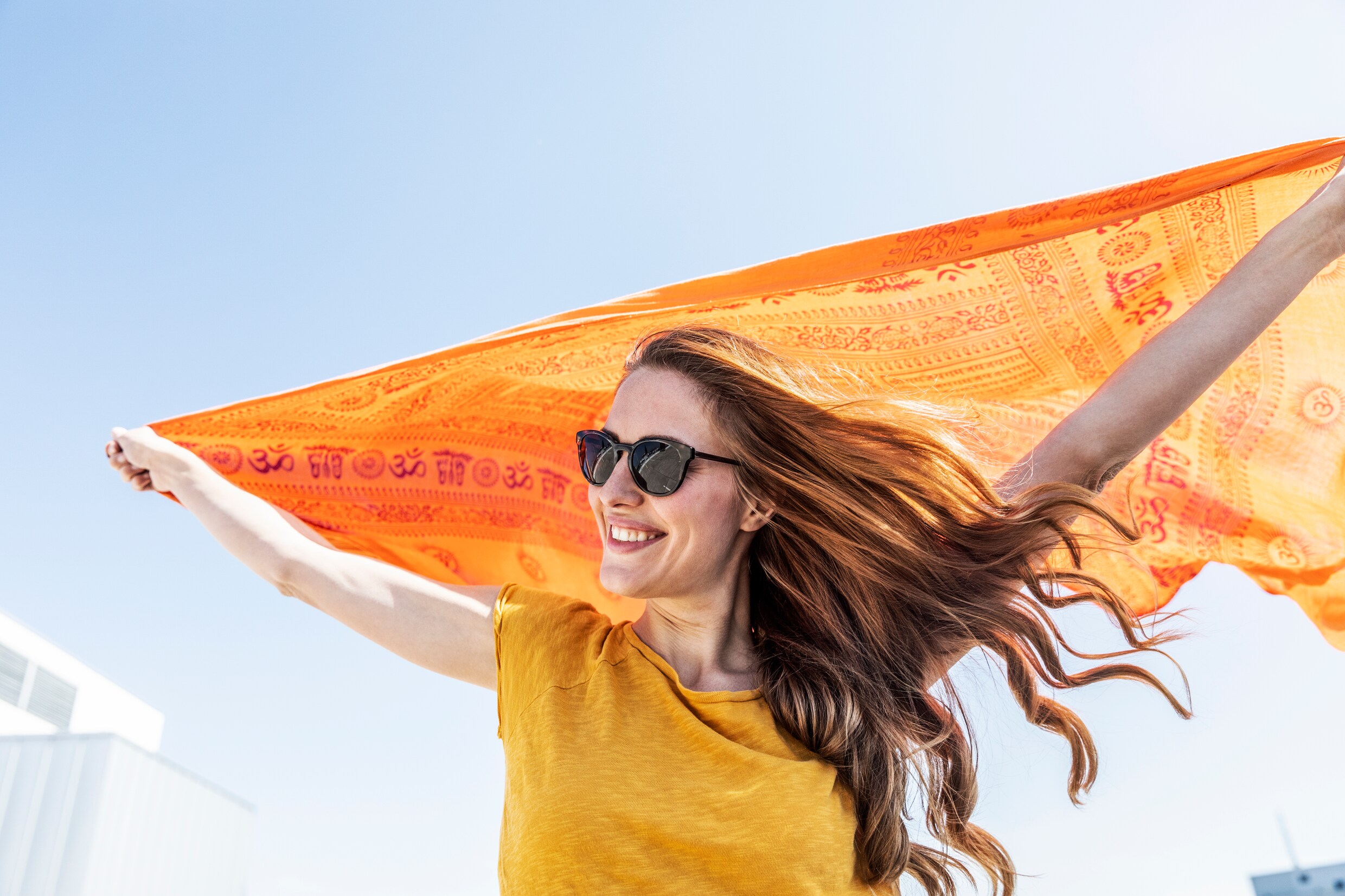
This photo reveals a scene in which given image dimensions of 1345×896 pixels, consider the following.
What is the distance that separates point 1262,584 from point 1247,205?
139 cm

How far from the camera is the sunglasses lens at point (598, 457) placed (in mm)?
2324

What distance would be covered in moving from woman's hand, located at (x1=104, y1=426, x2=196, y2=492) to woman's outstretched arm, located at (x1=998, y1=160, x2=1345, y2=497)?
2835 millimetres

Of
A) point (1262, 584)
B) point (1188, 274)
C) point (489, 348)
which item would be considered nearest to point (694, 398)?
point (489, 348)

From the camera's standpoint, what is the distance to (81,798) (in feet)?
52.3

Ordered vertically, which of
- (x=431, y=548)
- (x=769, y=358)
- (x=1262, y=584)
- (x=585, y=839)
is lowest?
(x=585, y=839)

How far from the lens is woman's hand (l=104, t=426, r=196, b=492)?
2598 millimetres

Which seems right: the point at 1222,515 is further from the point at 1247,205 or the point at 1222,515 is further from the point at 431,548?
the point at 431,548

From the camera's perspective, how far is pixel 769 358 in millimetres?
2646

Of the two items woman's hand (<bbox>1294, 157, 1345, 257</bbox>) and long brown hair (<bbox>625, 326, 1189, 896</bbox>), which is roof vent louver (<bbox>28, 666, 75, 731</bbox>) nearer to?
long brown hair (<bbox>625, 326, 1189, 896</bbox>)

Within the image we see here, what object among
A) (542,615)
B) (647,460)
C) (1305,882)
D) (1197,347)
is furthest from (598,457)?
(1305,882)

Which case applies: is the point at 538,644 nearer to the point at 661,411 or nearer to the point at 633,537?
the point at 633,537

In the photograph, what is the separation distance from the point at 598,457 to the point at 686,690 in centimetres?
71

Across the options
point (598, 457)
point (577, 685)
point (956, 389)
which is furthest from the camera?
point (956, 389)

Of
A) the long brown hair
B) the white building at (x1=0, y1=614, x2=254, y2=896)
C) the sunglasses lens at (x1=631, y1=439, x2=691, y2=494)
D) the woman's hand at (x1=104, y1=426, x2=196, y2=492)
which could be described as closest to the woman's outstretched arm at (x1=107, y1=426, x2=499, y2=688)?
the woman's hand at (x1=104, y1=426, x2=196, y2=492)
